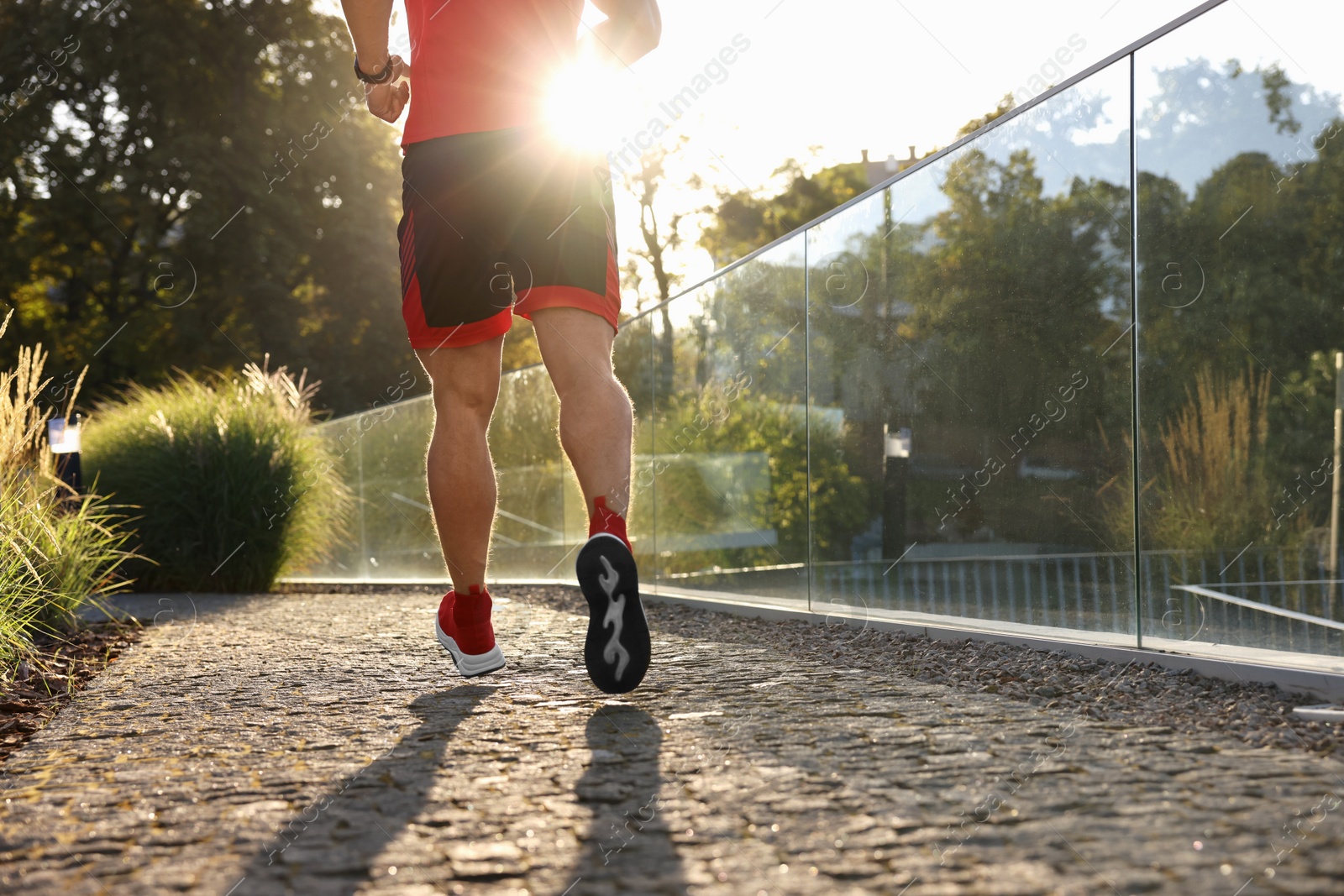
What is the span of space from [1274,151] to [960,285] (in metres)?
1.00

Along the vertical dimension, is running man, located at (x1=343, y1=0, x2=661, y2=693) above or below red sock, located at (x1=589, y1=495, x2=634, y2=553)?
above

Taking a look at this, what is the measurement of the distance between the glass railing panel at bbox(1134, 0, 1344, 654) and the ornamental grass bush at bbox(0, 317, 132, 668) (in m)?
2.73

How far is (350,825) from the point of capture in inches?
51.1

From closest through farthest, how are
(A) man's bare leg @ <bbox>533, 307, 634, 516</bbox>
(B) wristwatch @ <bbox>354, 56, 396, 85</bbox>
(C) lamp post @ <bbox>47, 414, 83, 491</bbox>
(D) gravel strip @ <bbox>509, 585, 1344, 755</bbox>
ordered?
(D) gravel strip @ <bbox>509, 585, 1344, 755</bbox>, (A) man's bare leg @ <bbox>533, 307, 634, 516</bbox>, (B) wristwatch @ <bbox>354, 56, 396, 85</bbox>, (C) lamp post @ <bbox>47, 414, 83, 491</bbox>

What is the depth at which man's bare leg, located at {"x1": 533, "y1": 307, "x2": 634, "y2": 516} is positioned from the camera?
6.85 ft

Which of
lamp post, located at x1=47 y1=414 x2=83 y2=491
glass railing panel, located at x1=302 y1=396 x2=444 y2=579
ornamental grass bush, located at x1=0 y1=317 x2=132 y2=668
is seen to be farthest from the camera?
glass railing panel, located at x1=302 y1=396 x2=444 y2=579

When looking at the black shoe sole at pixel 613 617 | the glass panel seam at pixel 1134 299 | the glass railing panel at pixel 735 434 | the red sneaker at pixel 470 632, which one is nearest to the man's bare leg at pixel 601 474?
the black shoe sole at pixel 613 617

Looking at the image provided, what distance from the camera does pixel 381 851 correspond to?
1205 mm

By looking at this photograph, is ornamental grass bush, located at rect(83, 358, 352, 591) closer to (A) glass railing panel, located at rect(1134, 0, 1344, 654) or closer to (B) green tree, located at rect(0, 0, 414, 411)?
(A) glass railing panel, located at rect(1134, 0, 1344, 654)

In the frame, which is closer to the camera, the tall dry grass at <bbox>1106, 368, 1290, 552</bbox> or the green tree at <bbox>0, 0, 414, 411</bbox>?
the tall dry grass at <bbox>1106, 368, 1290, 552</bbox>

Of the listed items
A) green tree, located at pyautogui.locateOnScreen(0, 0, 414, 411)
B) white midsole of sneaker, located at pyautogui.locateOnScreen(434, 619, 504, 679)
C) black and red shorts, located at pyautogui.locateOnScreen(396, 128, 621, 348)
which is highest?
green tree, located at pyautogui.locateOnScreen(0, 0, 414, 411)

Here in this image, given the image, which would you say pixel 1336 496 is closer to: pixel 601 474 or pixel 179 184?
pixel 601 474

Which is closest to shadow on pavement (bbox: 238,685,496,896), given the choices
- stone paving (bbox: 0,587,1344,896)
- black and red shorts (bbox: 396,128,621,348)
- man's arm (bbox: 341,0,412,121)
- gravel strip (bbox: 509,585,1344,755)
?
stone paving (bbox: 0,587,1344,896)

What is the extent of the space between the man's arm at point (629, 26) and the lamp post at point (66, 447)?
324 centimetres
